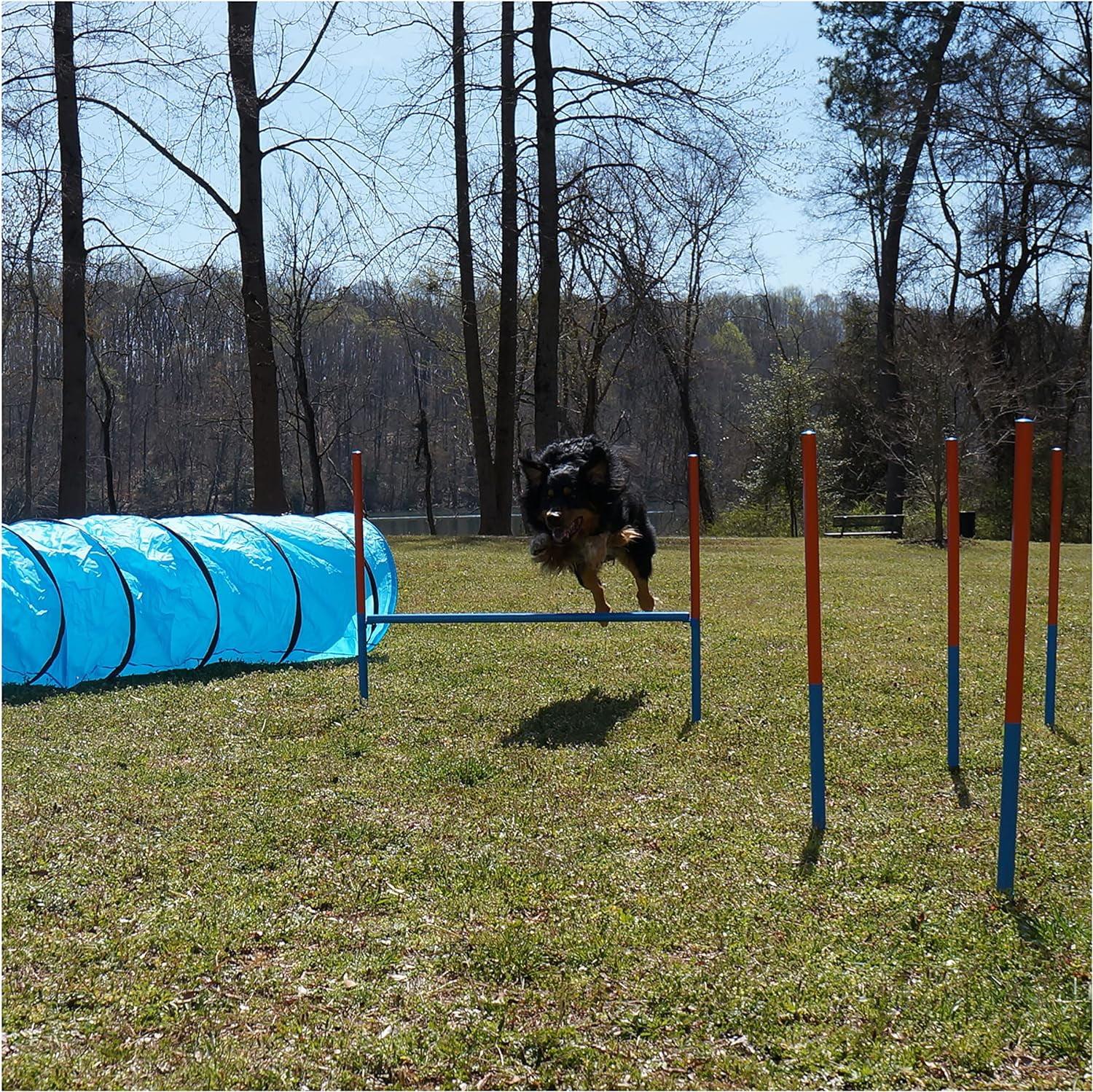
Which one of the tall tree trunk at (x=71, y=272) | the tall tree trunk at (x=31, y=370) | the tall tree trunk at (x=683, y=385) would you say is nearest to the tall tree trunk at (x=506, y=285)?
the tall tree trunk at (x=683, y=385)

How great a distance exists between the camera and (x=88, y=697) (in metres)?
7.29

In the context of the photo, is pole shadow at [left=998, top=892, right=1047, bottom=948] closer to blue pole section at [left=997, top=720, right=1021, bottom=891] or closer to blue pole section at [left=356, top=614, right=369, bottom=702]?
blue pole section at [left=997, top=720, right=1021, bottom=891]

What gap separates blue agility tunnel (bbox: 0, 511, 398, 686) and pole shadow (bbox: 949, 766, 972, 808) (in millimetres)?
4898

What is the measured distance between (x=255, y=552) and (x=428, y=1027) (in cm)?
619

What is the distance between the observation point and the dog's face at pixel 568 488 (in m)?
7.45

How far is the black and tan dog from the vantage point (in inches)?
295

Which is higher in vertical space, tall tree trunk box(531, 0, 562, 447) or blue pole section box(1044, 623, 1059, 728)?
tall tree trunk box(531, 0, 562, 447)

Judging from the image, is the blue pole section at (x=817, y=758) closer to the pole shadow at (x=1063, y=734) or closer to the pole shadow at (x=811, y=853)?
the pole shadow at (x=811, y=853)

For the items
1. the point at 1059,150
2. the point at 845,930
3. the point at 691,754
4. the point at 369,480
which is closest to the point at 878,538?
the point at 1059,150

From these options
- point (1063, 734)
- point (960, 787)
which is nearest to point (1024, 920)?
point (960, 787)

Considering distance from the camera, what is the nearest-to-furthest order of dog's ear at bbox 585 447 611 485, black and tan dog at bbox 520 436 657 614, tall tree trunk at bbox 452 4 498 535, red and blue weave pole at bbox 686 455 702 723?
1. red and blue weave pole at bbox 686 455 702 723
2. black and tan dog at bbox 520 436 657 614
3. dog's ear at bbox 585 447 611 485
4. tall tree trunk at bbox 452 4 498 535

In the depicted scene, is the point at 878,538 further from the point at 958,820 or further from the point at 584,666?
the point at 958,820

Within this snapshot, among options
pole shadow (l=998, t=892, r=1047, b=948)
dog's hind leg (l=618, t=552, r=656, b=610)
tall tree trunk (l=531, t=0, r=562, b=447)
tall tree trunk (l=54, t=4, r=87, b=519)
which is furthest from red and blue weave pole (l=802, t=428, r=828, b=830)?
tall tree trunk (l=54, t=4, r=87, b=519)

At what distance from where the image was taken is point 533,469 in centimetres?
760
